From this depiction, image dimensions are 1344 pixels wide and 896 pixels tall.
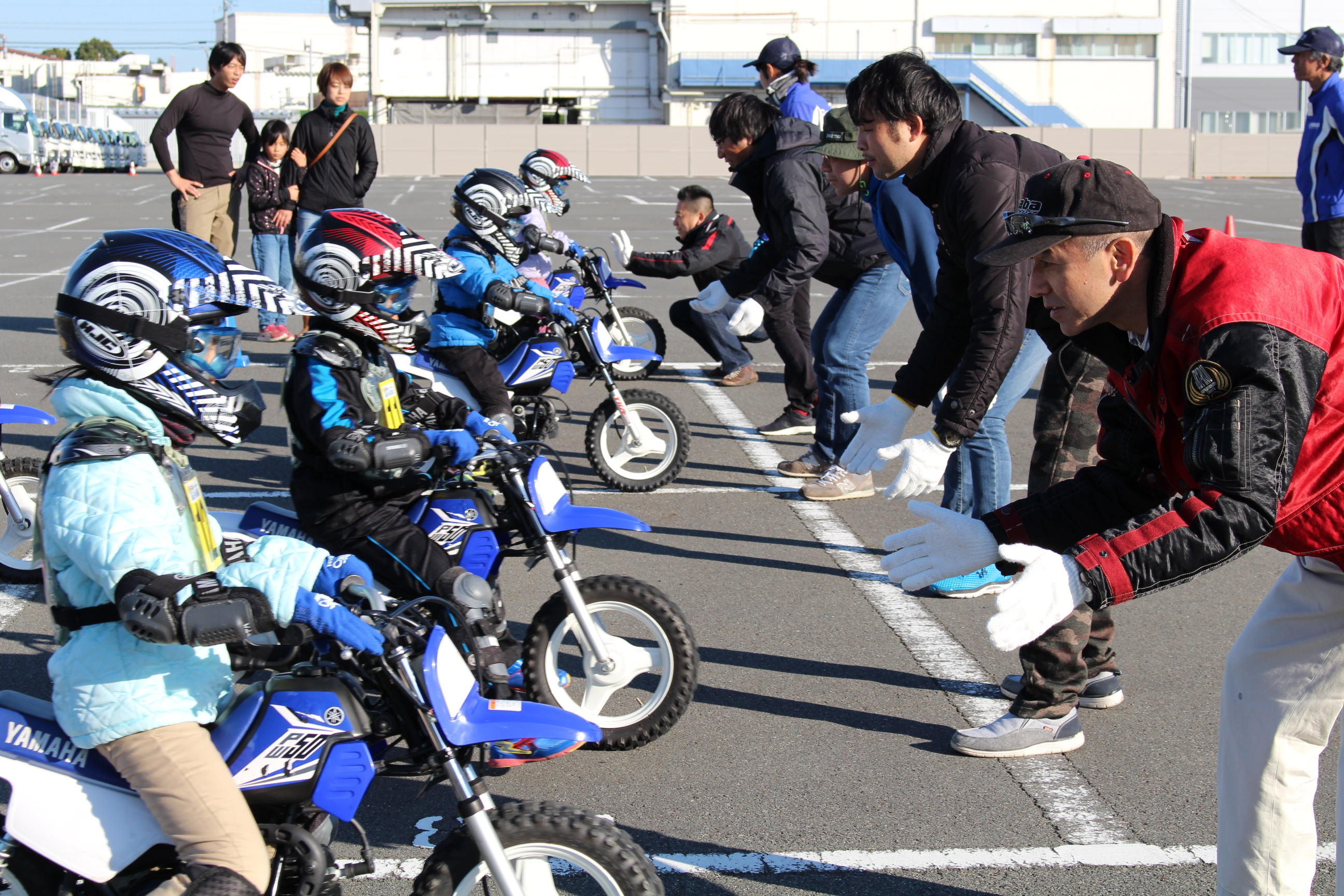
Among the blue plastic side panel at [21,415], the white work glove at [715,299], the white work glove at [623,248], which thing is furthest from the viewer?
the white work glove at [623,248]

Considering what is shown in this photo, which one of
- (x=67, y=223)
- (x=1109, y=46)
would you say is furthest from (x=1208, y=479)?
(x=1109, y=46)

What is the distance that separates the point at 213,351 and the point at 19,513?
330 cm

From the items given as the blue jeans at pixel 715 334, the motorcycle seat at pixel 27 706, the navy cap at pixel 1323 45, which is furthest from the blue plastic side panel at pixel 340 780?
the navy cap at pixel 1323 45

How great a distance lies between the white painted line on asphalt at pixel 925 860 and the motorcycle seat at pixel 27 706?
983 millimetres

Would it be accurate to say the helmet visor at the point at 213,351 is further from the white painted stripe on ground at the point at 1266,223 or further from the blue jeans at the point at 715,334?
the white painted stripe on ground at the point at 1266,223

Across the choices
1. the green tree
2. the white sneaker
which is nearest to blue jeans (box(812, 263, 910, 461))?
the white sneaker

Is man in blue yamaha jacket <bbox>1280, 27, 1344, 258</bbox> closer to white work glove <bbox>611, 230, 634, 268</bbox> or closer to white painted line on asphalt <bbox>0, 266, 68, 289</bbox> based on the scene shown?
white work glove <bbox>611, 230, 634, 268</bbox>

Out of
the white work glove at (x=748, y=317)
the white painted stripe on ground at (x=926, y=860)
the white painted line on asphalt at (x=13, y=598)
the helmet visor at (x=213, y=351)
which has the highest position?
the helmet visor at (x=213, y=351)

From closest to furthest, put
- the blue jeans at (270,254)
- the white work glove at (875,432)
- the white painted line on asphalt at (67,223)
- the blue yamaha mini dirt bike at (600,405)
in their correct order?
the white work glove at (875,432), the blue yamaha mini dirt bike at (600,405), the blue jeans at (270,254), the white painted line on asphalt at (67,223)

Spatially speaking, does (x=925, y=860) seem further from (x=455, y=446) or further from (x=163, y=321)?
(x=163, y=321)

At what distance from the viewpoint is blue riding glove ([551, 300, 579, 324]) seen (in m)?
7.23

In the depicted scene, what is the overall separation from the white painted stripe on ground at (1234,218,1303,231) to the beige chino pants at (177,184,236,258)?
2015cm

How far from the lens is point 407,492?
4340 mm

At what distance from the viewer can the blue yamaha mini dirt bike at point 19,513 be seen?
549cm
